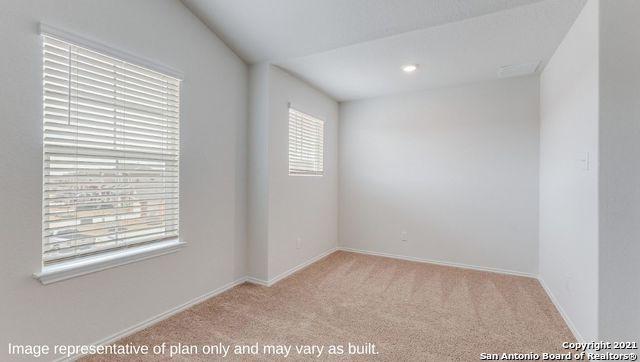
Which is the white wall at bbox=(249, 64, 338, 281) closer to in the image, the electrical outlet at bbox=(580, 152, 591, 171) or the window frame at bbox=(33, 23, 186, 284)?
the window frame at bbox=(33, 23, 186, 284)

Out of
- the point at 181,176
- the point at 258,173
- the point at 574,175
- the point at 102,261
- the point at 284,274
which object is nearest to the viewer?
the point at 102,261

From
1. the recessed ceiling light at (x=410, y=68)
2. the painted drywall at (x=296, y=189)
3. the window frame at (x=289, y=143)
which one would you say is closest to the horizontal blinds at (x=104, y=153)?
the painted drywall at (x=296, y=189)

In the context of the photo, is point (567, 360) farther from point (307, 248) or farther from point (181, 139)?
point (181, 139)

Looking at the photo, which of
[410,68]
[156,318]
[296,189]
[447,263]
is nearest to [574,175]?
[410,68]

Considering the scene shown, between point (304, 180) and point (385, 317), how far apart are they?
1926mm

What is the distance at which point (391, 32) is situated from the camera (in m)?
2.46

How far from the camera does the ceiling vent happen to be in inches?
120

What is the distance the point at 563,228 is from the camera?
247 centimetres

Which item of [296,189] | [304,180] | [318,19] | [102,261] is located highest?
[318,19]

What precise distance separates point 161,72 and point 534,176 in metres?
4.08

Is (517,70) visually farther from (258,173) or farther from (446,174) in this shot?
(258,173)

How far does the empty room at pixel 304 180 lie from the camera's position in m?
1.74
